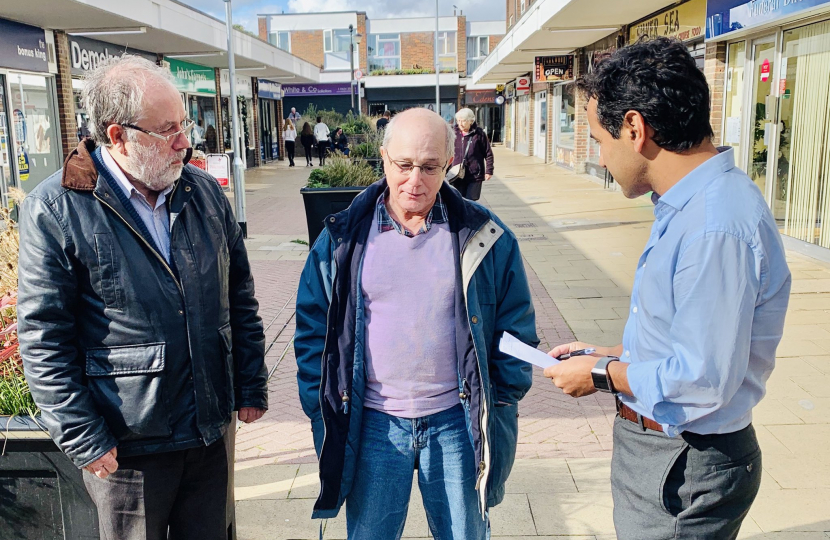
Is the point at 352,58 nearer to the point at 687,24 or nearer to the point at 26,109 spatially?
the point at 26,109

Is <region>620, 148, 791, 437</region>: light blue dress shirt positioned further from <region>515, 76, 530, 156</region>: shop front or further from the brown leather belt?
<region>515, 76, 530, 156</region>: shop front

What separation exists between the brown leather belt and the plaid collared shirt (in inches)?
32.6

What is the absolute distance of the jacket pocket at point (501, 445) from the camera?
97.2 inches

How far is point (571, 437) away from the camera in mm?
4348

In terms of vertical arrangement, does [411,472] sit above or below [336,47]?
below

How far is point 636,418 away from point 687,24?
12.0m

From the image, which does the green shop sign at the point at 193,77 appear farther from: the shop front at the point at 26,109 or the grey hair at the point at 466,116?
the grey hair at the point at 466,116

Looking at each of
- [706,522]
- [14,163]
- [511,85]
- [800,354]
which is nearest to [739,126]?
[800,354]

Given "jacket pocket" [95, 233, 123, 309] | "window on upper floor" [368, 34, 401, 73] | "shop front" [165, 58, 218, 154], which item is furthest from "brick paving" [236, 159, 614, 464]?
"window on upper floor" [368, 34, 401, 73]

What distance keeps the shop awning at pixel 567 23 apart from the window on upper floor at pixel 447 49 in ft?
101

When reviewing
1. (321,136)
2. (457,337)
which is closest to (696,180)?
(457,337)

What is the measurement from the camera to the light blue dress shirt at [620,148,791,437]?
171cm

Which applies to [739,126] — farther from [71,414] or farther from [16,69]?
[16,69]

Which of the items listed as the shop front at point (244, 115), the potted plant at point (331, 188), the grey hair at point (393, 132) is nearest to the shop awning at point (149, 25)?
the shop front at point (244, 115)
